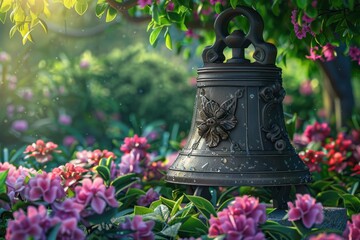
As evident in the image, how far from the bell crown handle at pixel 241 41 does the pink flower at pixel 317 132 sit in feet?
7.57

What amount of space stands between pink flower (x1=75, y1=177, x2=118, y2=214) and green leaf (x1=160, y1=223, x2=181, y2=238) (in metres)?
0.42

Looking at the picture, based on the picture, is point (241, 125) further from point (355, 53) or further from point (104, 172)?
point (355, 53)

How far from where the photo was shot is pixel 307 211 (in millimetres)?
3576

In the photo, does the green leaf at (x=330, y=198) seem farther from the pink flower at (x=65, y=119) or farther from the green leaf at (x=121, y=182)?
the pink flower at (x=65, y=119)

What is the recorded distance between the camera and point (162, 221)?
4.08 meters

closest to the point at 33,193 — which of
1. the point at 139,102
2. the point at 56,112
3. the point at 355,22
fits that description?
the point at 355,22

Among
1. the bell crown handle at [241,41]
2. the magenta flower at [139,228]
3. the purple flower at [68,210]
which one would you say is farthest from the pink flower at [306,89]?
the purple flower at [68,210]

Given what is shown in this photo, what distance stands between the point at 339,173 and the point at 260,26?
6.46 feet

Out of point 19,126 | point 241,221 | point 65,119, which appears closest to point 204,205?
point 241,221

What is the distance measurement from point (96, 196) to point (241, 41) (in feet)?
5.42

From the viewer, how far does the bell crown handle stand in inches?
183

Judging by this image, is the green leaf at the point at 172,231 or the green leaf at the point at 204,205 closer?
the green leaf at the point at 172,231

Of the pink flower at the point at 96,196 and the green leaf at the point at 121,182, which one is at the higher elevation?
the green leaf at the point at 121,182

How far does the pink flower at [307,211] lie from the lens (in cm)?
357
